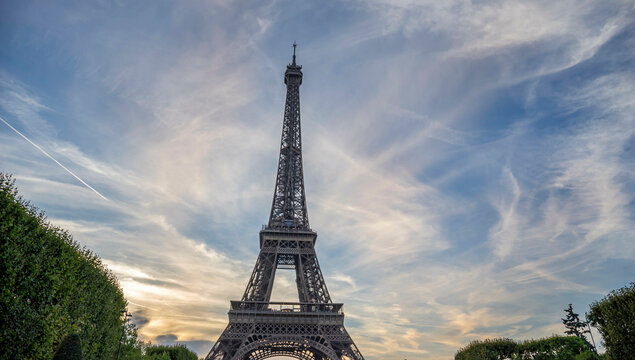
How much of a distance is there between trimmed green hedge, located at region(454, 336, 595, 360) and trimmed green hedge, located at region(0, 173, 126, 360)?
113ft

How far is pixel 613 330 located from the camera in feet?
75.0

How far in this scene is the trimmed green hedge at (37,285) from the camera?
612 inches

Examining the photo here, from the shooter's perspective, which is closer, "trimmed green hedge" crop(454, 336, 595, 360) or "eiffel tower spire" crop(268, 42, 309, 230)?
"trimmed green hedge" crop(454, 336, 595, 360)

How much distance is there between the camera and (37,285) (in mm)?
16922

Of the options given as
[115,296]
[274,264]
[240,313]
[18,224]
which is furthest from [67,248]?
[274,264]

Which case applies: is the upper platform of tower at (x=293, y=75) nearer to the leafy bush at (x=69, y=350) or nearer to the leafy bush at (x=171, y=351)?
the leafy bush at (x=171, y=351)

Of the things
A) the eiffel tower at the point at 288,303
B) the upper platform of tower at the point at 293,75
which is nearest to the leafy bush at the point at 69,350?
the eiffel tower at the point at 288,303

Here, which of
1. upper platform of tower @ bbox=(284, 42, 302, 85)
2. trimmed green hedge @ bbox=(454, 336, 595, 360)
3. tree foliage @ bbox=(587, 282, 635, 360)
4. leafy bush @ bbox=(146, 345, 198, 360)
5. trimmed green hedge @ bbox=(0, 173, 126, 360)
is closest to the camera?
trimmed green hedge @ bbox=(0, 173, 126, 360)

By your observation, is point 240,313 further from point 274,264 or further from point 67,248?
point 67,248

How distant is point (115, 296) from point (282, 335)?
907 inches

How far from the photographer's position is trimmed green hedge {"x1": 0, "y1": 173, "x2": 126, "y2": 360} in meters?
15.6

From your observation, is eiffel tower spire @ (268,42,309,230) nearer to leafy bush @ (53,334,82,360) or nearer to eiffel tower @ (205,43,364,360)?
eiffel tower @ (205,43,364,360)

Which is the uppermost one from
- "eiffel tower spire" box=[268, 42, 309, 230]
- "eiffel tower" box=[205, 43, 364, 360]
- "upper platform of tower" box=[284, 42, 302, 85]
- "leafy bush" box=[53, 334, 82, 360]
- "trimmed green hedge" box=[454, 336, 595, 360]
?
"upper platform of tower" box=[284, 42, 302, 85]

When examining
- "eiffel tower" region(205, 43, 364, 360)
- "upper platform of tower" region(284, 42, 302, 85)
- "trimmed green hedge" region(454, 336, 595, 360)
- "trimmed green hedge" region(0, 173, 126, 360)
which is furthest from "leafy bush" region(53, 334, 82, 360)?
"upper platform of tower" region(284, 42, 302, 85)
